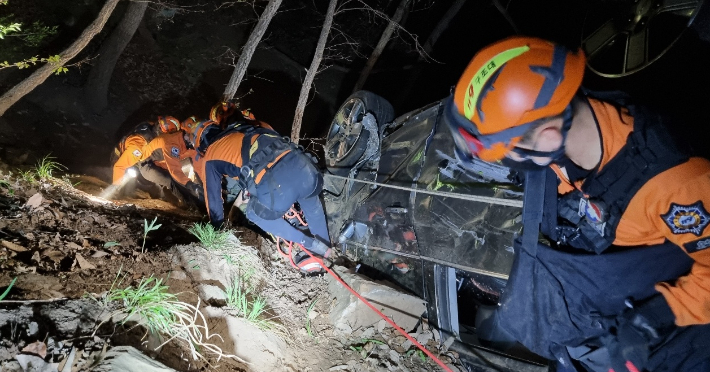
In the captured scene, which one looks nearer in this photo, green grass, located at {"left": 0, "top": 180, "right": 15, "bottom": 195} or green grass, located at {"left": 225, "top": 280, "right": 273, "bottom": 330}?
green grass, located at {"left": 225, "top": 280, "right": 273, "bottom": 330}

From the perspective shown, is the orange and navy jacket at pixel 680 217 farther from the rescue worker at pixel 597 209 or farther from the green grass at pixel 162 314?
the green grass at pixel 162 314

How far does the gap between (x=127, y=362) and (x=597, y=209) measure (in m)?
2.47

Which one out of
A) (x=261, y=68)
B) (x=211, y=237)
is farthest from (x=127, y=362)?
(x=261, y=68)

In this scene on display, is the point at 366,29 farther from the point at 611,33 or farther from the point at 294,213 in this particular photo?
the point at 294,213

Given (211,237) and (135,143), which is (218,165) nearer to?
(211,237)

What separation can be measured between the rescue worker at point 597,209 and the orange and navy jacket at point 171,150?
4.03 m

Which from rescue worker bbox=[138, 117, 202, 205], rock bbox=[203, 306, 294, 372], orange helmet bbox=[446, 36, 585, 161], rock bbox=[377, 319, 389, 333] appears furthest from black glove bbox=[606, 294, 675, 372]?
rescue worker bbox=[138, 117, 202, 205]

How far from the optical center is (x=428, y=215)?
3148 mm

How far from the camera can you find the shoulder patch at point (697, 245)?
1620 mm

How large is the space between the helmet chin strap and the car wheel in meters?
2.20

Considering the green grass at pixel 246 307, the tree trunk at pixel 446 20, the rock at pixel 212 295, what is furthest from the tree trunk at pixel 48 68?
the tree trunk at pixel 446 20

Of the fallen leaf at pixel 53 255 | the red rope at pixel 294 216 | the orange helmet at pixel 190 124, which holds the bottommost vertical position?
the red rope at pixel 294 216

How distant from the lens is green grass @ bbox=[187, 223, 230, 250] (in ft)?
10.6

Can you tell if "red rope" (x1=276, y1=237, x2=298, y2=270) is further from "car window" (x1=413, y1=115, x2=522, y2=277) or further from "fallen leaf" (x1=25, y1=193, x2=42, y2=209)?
"fallen leaf" (x1=25, y1=193, x2=42, y2=209)
